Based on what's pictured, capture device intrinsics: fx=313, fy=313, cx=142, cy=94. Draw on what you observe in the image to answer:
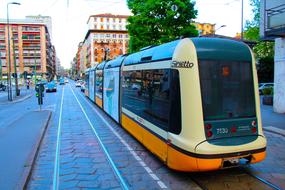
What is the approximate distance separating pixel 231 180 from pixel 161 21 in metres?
25.6

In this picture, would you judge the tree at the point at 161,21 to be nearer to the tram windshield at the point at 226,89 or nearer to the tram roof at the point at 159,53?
the tram roof at the point at 159,53

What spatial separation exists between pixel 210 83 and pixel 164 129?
1.41 meters

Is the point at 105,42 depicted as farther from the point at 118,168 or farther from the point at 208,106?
the point at 208,106

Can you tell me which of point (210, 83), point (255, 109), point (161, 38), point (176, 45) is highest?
point (161, 38)

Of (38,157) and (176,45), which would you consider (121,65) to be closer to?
(38,157)

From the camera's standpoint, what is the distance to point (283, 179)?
6242mm

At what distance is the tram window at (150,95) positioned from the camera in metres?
6.65

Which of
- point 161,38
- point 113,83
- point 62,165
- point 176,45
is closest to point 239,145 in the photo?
point 176,45

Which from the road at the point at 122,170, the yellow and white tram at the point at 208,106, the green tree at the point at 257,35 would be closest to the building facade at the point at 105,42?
the green tree at the point at 257,35

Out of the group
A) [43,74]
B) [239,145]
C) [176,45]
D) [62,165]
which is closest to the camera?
[239,145]

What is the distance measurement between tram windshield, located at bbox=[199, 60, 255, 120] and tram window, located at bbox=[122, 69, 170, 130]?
831mm

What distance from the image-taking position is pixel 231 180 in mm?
6223

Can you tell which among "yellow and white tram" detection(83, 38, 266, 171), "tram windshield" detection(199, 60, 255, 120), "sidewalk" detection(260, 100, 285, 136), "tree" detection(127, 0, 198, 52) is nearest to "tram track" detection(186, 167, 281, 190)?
"yellow and white tram" detection(83, 38, 266, 171)

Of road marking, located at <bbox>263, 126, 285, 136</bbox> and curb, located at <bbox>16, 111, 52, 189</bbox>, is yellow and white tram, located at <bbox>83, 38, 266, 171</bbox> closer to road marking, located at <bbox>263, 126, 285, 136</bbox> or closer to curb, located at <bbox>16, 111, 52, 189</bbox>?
curb, located at <bbox>16, 111, 52, 189</bbox>
